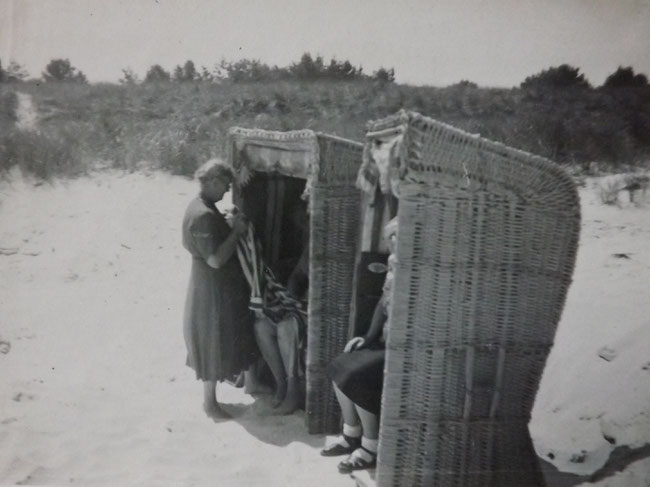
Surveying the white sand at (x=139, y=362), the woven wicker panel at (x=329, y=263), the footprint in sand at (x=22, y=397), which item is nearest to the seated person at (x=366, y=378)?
the white sand at (x=139, y=362)

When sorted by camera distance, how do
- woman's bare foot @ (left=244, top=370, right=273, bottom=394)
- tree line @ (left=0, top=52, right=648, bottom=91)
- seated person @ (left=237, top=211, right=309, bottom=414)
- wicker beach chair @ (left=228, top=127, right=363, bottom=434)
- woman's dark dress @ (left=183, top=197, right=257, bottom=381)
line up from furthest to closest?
woman's bare foot @ (left=244, top=370, right=273, bottom=394), seated person @ (left=237, top=211, right=309, bottom=414), woman's dark dress @ (left=183, top=197, right=257, bottom=381), wicker beach chair @ (left=228, top=127, right=363, bottom=434), tree line @ (left=0, top=52, right=648, bottom=91)

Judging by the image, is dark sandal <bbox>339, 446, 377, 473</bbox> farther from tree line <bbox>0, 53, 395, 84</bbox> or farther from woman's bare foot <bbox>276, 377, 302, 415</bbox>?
tree line <bbox>0, 53, 395, 84</bbox>

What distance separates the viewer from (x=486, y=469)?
246 centimetres

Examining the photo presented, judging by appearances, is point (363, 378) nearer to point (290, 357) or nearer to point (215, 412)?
point (290, 357)

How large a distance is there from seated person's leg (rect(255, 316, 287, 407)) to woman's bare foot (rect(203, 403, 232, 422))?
316 mm

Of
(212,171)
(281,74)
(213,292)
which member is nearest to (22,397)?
(213,292)

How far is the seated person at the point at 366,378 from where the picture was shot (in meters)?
2.53

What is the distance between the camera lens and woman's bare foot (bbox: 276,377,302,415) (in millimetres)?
3361

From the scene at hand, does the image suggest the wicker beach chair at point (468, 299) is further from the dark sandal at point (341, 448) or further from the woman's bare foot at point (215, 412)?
the woman's bare foot at point (215, 412)

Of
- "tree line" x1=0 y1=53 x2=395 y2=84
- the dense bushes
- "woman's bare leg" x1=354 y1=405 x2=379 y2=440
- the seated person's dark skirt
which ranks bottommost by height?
"woman's bare leg" x1=354 y1=405 x2=379 y2=440

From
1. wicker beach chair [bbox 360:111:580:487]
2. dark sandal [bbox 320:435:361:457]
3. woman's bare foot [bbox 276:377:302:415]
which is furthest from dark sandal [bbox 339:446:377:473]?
woman's bare foot [bbox 276:377:302:415]

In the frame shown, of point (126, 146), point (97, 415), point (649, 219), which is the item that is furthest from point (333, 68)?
point (97, 415)

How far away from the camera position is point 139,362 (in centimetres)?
330

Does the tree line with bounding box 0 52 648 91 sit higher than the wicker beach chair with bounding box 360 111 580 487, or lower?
higher
